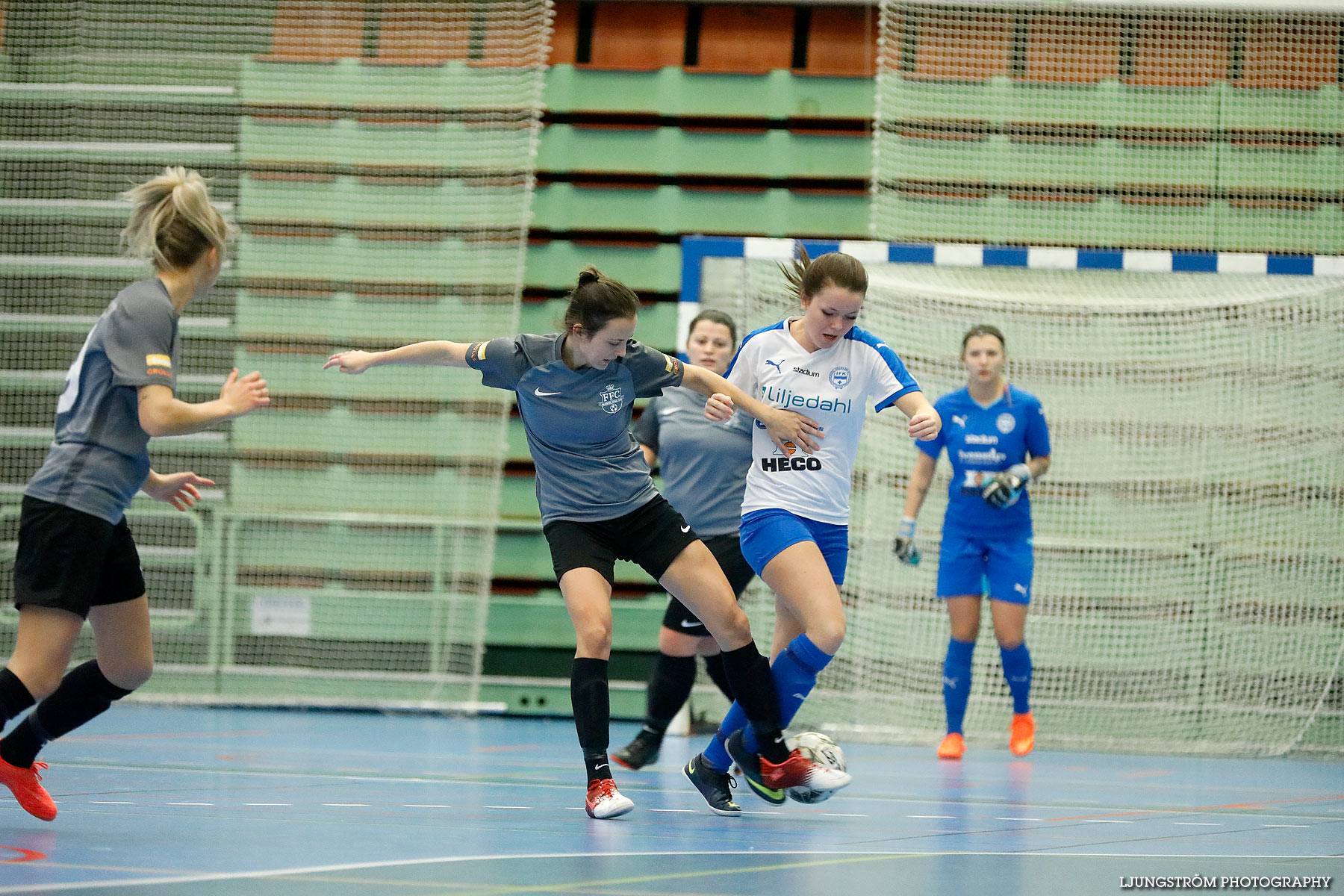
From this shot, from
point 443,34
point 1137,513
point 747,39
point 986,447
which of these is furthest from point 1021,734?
point 443,34

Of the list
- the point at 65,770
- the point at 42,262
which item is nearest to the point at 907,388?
the point at 65,770

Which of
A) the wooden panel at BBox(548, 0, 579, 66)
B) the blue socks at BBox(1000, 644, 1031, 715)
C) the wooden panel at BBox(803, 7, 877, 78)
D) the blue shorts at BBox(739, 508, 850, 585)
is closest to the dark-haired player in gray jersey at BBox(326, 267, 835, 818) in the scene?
the blue shorts at BBox(739, 508, 850, 585)

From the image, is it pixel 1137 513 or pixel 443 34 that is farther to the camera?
pixel 443 34

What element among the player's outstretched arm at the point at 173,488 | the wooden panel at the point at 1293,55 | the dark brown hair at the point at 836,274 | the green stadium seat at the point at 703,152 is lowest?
the player's outstretched arm at the point at 173,488

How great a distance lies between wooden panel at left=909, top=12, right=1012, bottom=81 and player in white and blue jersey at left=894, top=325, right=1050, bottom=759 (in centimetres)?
245

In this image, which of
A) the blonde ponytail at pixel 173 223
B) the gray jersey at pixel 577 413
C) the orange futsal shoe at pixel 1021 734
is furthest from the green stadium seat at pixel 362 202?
the blonde ponytail at pixel 173 223

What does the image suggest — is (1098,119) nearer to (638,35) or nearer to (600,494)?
(638,35)

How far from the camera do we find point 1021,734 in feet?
23.0

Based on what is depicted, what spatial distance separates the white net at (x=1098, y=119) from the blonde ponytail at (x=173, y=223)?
5.12 metres

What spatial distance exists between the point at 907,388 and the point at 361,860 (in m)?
2.36

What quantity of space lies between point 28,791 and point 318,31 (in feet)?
21.9

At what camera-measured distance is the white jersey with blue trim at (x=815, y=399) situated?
457 centimetres

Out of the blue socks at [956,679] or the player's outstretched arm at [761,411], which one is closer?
the player's outstretched arm at [761,411]

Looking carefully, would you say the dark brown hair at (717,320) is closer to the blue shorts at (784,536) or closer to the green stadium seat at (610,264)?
the blue shorts at (784,536)
